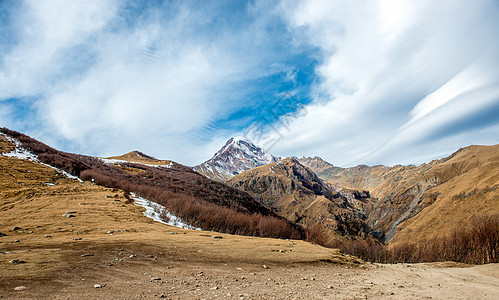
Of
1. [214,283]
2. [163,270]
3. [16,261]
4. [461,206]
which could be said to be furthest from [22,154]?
[461,206]

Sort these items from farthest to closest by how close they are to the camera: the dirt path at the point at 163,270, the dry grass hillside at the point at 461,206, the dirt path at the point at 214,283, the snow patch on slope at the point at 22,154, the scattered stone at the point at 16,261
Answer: the dry grass hillside at the point at 461,206, the snow patch on slope at the point at 22,154, the scattered stone at the point at 16,261, the dirt path at the point at 163,270, the dirt path at the point at 214,283

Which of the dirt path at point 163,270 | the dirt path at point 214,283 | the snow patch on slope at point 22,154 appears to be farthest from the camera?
the snow patch on slope at point 22,154

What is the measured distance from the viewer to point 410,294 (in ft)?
26.8

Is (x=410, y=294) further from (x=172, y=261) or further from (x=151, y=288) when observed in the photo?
(x=172, y=261)

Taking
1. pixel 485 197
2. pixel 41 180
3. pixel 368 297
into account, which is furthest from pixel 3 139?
pixel 485 197

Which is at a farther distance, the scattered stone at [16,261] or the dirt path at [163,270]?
the scattered stone at [16,261]

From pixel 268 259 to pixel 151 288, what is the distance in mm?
7216

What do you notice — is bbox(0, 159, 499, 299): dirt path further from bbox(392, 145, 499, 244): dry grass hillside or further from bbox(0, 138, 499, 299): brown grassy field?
bbox(392, 145, 499, 244): dry grass hillside

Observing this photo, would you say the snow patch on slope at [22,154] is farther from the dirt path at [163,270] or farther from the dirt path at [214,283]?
the dirt path at [214,283]

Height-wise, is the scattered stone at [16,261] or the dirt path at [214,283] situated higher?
the scattered stone at [16,261]

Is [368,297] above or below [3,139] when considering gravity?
below

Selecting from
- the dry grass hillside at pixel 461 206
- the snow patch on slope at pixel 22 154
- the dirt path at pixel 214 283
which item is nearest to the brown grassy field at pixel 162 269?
the dirt path at pixel 214 283

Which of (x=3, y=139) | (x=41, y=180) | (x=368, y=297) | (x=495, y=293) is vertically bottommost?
(x=495, y=293)

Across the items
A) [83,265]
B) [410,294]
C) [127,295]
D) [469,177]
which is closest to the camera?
[127,295]
